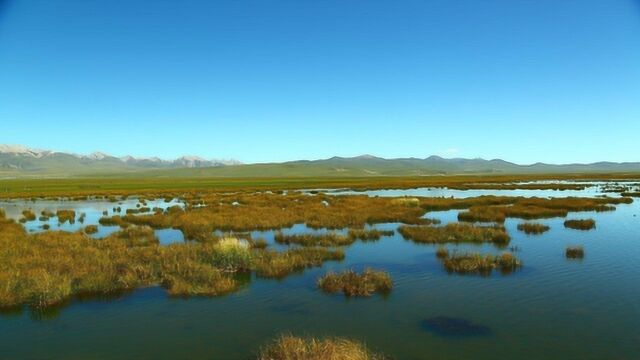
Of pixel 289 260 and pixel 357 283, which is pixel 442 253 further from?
pixel 289 260

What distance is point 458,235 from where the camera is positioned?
28.3 meters

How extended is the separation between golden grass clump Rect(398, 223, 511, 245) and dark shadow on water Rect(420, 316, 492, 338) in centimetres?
1354

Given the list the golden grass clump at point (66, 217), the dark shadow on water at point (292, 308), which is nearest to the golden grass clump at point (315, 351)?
the dark shadow on water at point (292, 308)

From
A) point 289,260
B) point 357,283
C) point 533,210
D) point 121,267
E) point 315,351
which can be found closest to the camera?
point 315,351

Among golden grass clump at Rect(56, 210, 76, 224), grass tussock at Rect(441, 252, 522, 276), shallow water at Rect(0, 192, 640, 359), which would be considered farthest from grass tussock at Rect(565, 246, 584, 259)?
golden grass clump at Rect(56, 210, 76, 224)

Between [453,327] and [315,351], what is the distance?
16.0 ft

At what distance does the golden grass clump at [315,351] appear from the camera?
10.2m

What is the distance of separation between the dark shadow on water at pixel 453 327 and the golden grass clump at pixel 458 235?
13535 mm

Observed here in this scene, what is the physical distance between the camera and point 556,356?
11.3m

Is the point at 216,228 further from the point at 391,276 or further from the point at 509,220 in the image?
the point at 509,220

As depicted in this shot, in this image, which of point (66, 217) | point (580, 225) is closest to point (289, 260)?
point (580, 225)

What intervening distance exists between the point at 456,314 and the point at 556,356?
3387 mm

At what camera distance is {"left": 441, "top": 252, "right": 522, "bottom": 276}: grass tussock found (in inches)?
773

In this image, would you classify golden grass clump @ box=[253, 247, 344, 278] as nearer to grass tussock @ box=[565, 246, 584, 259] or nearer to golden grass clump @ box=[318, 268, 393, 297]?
golden grass clump @ box=[318, 268, 393, 297]
